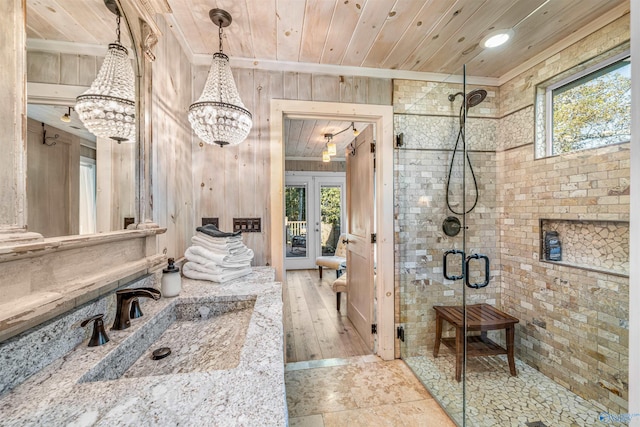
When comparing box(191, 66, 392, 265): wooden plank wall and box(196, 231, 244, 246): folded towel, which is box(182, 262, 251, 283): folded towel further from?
box(191, 66, 392, 265): wooden plank wall

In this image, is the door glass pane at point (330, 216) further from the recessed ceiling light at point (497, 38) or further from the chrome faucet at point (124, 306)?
the chrome faucet at point (124, 306)

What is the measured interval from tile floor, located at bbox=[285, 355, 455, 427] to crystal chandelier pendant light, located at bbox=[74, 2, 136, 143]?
1.82 meters

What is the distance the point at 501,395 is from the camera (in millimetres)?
1703

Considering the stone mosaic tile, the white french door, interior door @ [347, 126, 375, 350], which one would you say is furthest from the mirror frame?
the white french door

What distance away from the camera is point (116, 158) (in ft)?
3.18

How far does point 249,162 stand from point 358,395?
6.17ft

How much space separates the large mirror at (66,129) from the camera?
2.14 feet

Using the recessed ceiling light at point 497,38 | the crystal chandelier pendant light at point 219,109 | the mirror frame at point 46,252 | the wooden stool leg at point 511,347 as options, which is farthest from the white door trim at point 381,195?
the mirror frame at point 46,252

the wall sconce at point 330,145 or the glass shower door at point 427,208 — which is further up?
the wall sconce at point 330,145

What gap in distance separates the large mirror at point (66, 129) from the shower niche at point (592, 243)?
7.97 ft

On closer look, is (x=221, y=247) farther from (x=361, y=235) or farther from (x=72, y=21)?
(x=361, y=235)

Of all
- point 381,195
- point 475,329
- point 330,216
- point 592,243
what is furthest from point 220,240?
point 330,216

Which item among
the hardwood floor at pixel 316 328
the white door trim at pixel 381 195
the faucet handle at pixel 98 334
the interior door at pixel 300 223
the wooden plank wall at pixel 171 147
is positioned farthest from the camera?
the interior door at pixel 300 223

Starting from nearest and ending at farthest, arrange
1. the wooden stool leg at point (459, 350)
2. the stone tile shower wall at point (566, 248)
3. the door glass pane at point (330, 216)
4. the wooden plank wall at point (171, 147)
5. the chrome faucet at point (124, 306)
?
the chrome faucet at point (124, 306)
the wooden plank wall at point (171, 147)
the stone tile shower wall at point (566, 248)
the wooden stool leg at point (459, 350)
the door glass pane at point (330, 216)
